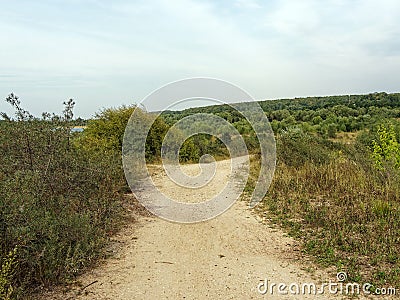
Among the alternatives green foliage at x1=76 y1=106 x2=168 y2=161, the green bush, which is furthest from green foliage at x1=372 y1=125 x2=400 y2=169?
the green bush

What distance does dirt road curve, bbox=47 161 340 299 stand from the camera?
169 inches

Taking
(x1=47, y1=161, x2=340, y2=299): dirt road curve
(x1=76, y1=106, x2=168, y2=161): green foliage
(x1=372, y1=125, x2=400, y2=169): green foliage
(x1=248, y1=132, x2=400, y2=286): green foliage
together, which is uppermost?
(x1=76, y1=106, x2=168, y2=161): green foliage

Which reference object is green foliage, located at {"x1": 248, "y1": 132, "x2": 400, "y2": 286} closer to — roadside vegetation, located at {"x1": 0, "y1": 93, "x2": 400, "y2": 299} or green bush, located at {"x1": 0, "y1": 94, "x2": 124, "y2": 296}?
roadside vegetation, located at {"x1": 0, "y1": 93, "x2": 400, "y2": 299}

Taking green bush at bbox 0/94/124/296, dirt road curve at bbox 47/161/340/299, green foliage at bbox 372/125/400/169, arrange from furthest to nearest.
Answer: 1. green foliage at bbox 372/125/400/169
2. dirt road curve at bbox 47/161/340/299
3. green bush at bbox 0/94/124/296

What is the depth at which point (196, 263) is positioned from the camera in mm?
5055

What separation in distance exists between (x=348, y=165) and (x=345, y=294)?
6492 mm

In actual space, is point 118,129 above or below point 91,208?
above

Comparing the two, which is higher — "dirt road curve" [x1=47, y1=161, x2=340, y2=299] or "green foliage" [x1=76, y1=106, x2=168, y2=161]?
"green foliage" [x1=76, y1=106, x2=168, y2=161]

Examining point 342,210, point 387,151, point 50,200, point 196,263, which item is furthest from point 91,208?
point 387,151

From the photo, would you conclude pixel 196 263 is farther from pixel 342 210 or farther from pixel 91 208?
pixel 342 210

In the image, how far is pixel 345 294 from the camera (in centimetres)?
419

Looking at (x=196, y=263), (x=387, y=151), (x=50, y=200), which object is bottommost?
(x=196, y=263)

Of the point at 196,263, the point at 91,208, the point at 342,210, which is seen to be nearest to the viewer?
the point at 196,263

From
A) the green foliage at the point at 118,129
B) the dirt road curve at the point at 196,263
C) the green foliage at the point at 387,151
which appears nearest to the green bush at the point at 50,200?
the dirt road curve at the point at 196,263
